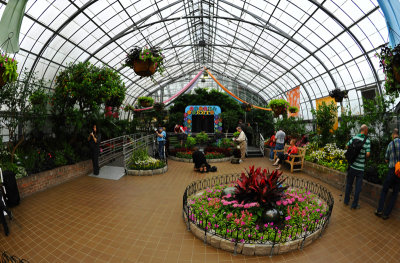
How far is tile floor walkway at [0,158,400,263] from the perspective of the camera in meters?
2.98

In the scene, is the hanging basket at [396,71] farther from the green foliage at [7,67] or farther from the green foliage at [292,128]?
the green foliage at [292,128]

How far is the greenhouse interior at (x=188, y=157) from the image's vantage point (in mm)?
3174

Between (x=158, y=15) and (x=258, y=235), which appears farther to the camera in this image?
(x=158, y=15)

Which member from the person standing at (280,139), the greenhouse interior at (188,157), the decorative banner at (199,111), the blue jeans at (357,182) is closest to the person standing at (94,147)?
the greenhouse interior at (188,157)

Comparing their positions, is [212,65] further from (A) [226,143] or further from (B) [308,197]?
(B) [308,197]

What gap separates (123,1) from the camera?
32.4 feet

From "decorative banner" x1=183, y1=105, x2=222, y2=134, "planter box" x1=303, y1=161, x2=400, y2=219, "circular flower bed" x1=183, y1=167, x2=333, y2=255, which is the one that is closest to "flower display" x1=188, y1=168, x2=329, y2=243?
"circular flower bed" x1=183, y1=167, x2=333, y2=255

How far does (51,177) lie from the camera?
587 cm

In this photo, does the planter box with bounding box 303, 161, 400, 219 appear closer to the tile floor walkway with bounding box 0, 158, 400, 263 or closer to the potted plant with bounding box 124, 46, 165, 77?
the tile floor walkway with bounding box 0, 158, 400, 263

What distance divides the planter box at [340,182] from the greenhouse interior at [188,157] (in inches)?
1.3

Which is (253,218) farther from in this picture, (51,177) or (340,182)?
(51,177)

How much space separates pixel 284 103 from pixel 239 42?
7.69 m

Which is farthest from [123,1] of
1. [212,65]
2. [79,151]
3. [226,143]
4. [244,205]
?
[212,65]

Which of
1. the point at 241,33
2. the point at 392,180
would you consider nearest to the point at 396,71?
the point at 392,180
